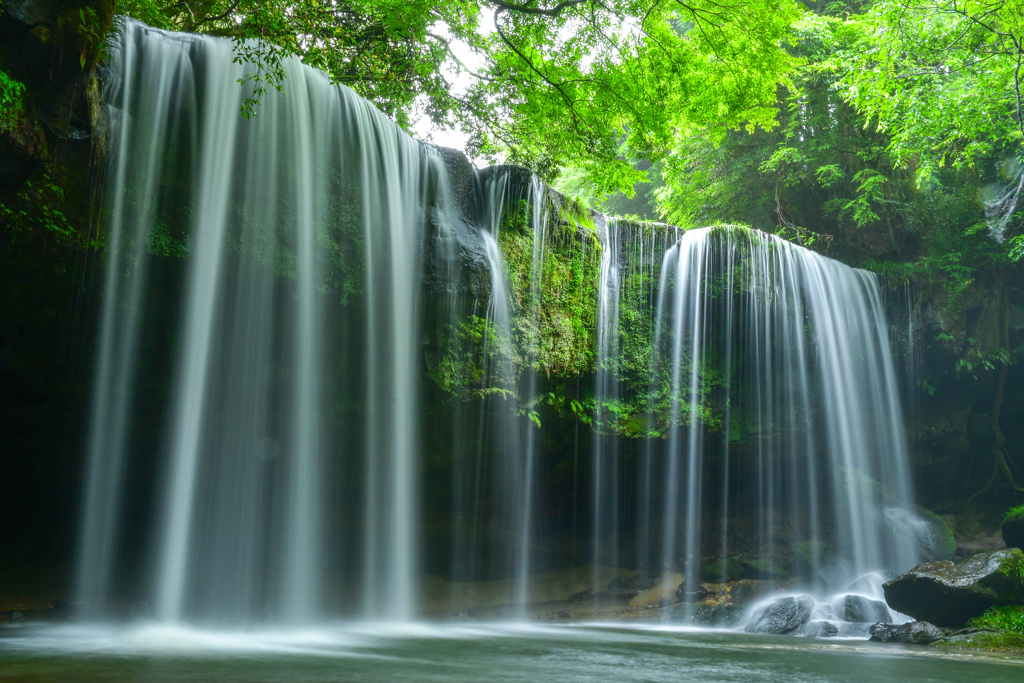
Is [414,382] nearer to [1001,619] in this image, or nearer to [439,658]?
A: [439,658]

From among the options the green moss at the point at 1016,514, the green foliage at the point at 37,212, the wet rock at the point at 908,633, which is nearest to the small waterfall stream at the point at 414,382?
the green foliage at the point at 37,212

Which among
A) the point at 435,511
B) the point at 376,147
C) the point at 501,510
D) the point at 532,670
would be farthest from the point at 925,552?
the point at 376,147

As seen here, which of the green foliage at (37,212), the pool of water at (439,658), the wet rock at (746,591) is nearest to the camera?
the pool of water at (439,658)

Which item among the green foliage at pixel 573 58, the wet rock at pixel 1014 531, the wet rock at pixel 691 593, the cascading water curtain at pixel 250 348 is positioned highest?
the green foliage at pixel 573 58

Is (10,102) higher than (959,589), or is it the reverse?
(10,102)

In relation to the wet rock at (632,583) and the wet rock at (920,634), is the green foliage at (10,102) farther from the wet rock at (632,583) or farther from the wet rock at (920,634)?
the wet rock at (920,634)

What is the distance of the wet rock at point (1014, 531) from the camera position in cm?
1098

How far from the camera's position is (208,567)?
6836mm

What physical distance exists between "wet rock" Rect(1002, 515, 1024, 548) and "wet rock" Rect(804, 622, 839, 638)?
4.96 m

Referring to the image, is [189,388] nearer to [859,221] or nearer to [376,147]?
[376,147]

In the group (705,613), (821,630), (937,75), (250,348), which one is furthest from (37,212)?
(937,75)

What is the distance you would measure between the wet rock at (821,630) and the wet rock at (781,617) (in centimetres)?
22

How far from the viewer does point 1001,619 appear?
835cm

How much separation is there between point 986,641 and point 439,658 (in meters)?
6.65
